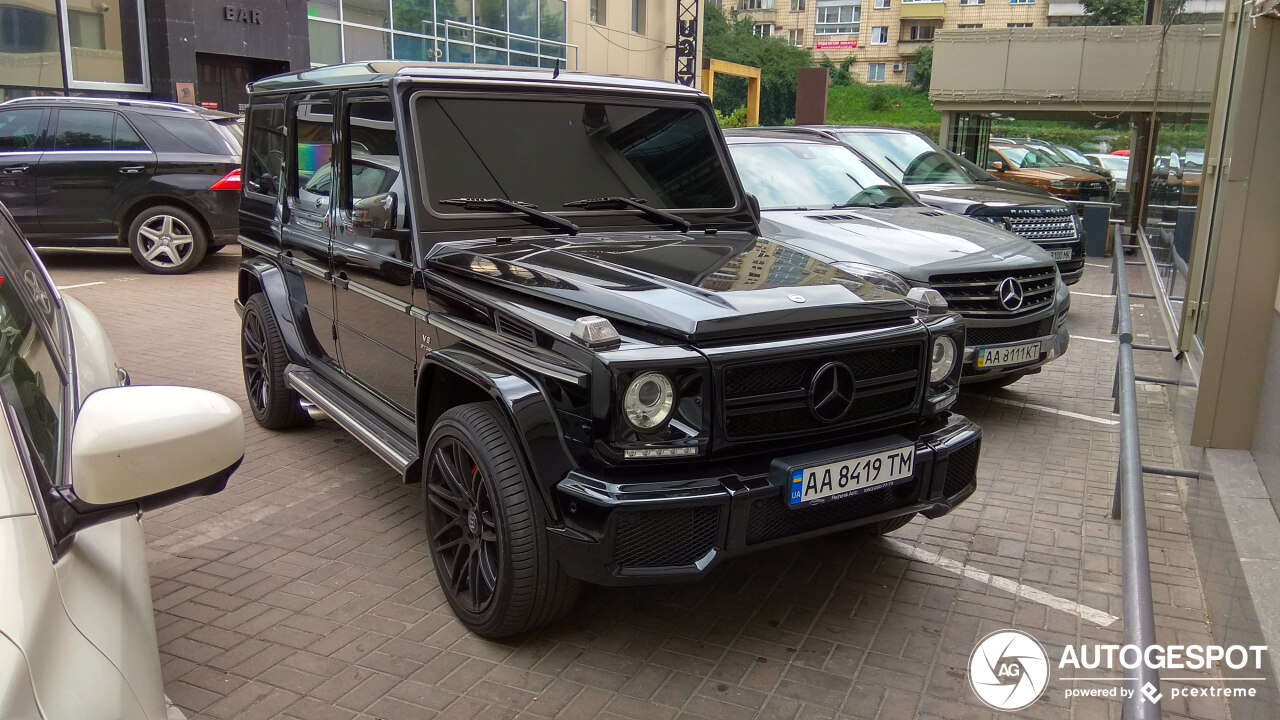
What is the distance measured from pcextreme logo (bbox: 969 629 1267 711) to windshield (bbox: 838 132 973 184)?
274 inches

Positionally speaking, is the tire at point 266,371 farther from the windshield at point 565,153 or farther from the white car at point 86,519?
the white car at point 86,519

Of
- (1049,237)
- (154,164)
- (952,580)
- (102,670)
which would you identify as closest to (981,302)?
(952,580)

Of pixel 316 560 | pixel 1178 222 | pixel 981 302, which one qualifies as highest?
pixel 1178 222

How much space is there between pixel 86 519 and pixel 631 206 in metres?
3.08

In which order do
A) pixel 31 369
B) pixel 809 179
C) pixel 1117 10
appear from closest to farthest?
pixel 31 369
pixel 809 179
pixel 1117 10

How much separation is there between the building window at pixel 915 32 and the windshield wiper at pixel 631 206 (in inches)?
3146

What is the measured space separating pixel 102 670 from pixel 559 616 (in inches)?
81.3

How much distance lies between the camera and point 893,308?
11.6ft

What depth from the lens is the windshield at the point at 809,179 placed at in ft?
24.9

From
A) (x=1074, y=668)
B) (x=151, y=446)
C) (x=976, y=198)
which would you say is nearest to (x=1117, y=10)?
(x=976, y=198)

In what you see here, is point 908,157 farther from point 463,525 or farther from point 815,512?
point 463,525

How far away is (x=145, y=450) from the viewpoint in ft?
5.27

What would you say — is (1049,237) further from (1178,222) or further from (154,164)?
(154,164)

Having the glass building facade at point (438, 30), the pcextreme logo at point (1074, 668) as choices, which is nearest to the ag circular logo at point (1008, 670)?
the pcextreme logo at point (1074, 668)
